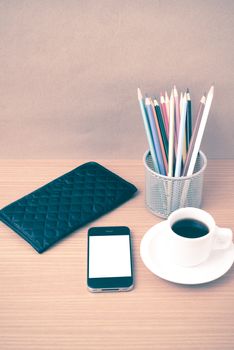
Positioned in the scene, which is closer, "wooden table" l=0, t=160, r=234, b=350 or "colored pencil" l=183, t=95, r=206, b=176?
"wooden table" l=0, t=160, r=234, b=350

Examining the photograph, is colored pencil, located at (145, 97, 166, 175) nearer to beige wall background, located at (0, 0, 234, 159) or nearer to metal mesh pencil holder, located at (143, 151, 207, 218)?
metal mesh pencil holder, located at (143, 151, 207, 218)

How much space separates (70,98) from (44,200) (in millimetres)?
199

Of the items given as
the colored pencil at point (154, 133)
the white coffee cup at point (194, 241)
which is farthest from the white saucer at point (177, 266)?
the colored pencil at point (154, 133)

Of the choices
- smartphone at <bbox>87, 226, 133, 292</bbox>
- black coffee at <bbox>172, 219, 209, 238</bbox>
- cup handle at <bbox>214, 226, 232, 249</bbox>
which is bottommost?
smartphone at <bbox>87, 226, 133, 292</bbox>

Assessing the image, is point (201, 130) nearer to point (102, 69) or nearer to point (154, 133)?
point (154, 133)

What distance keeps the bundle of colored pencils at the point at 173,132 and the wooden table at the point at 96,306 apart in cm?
11

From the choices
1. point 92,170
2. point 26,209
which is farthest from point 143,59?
point 26,209

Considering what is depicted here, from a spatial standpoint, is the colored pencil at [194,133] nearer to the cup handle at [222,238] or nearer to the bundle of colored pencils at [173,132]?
the bundle of colored pencils at [173,132]

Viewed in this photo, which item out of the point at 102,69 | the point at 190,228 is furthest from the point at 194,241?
the point at 102,69

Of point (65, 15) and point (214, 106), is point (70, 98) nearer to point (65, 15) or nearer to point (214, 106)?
point (65, 15)

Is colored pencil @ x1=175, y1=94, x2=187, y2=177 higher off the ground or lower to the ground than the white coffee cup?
higher

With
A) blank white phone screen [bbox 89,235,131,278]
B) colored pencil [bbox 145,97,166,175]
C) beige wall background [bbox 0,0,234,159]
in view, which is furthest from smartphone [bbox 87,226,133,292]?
beige wall background [bbox 0,0,234,159]

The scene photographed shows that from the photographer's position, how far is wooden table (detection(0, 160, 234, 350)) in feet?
2.07

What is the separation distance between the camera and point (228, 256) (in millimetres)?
728
